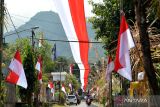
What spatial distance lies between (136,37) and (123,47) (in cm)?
581

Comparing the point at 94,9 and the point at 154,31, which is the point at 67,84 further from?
the point at 154,31

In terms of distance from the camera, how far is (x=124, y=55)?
14.6 m

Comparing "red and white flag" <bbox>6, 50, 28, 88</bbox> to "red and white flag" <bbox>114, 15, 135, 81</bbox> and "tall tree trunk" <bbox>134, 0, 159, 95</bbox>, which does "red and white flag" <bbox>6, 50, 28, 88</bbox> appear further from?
"red and white flag" <bbox>114, 15, 135, 81</bbox>

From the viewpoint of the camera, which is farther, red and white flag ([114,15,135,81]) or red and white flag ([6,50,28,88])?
red and white flag ([6,50,28,88])

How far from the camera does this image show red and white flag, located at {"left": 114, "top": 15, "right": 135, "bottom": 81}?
1445 centimetres

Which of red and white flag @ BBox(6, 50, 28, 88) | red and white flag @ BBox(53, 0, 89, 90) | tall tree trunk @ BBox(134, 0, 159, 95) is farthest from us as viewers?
red and white flag @ BBox(6, 50, 28, 88)

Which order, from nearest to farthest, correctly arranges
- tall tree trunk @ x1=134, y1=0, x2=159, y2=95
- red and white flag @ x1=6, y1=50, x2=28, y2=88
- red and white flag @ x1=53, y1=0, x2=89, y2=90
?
red and white flag @ x1=53, y1=0, x2=89, y2=90, tall tree trunk @ x1=134, y1=0, x2=159, y2=95, red and white flag @ x1=6, y1=50, x2=28, y2=88

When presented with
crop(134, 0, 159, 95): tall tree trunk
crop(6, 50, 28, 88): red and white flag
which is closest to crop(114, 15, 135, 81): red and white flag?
crop(134, 0, 159, 95): tall tree trunk

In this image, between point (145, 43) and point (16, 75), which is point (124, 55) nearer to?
point (145, 43)

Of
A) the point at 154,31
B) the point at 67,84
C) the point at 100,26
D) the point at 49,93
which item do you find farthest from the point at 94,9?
the point at 67,84

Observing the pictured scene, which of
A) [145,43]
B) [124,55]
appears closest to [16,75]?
[145,43]

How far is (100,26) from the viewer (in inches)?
1291

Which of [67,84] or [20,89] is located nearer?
[20,89]

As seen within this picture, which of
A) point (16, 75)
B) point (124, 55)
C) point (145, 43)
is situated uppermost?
point (145, 43)
